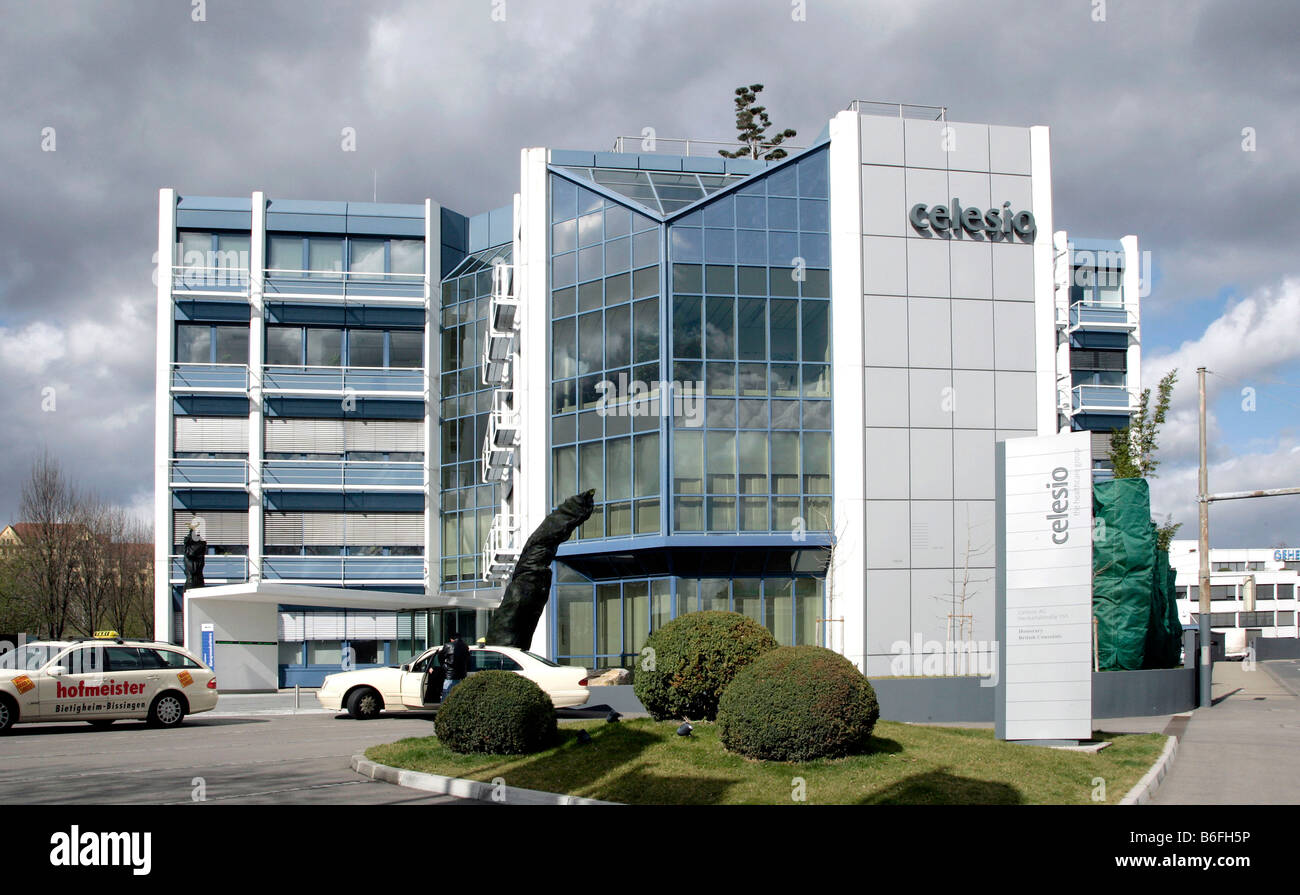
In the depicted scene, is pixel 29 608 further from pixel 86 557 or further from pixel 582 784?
pixel 582 784

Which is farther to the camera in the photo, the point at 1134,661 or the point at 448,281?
the point at 448,281

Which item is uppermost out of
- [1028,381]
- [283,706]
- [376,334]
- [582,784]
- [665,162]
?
[665,162]

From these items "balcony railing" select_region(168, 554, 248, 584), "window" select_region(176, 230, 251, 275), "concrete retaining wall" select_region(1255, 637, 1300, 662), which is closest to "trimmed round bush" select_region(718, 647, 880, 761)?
"balcony railing" select_region(168, 554, 248, 584)

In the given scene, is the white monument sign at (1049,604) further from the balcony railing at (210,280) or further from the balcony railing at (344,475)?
the balcony railing at (210,280)

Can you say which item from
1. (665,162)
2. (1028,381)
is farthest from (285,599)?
(1028,381)

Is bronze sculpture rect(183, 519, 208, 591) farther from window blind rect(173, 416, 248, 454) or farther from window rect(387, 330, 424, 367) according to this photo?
window rect(387, 330, 424, 367)

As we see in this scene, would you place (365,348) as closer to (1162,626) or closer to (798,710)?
(1162,626)

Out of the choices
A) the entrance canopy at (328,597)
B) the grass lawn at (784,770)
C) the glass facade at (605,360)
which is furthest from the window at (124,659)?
the glass facade at (605,360)

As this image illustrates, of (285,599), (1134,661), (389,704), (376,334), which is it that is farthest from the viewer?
(376,334)

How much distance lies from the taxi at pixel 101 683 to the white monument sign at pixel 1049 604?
14759 mm

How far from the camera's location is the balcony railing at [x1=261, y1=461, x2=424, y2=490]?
43.2m

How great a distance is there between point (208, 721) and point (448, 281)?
25.1 meters

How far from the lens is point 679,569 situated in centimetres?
2941

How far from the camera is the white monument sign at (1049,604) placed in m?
15.6
